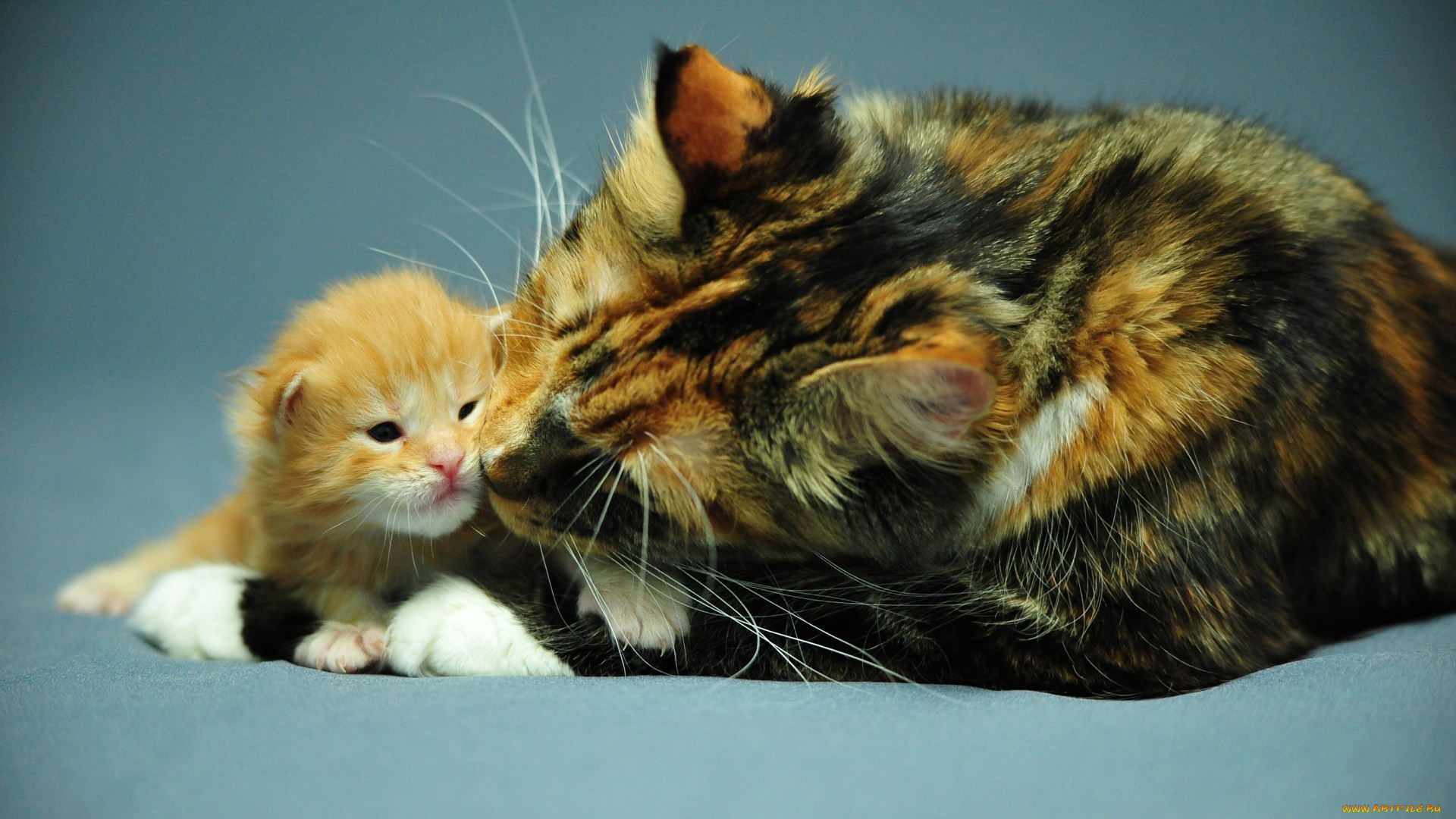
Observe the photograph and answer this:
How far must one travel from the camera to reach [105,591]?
1812 millimetres

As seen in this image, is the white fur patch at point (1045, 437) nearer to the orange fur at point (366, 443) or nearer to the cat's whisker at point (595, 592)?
the cat's whisker at point (595, 592)

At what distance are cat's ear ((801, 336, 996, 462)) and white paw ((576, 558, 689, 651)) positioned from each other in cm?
34

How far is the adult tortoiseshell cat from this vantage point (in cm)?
110

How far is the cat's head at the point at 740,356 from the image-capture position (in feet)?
3.46

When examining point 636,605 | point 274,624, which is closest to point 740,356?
point 636,605

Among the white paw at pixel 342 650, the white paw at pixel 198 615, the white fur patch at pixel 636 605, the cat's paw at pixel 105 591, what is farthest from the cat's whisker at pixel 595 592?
the cat's paw at pixel 105 591

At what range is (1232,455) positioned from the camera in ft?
3.87

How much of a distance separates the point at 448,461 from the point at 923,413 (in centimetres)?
61

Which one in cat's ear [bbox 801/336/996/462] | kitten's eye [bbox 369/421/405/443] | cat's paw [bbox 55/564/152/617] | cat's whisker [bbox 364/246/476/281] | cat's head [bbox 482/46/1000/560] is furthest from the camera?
cat's paw [bbox 55/564/152/617]

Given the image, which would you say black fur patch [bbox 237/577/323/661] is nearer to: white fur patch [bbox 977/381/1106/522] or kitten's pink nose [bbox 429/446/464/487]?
kitten's pink nose [bbox 429/446/464/487]

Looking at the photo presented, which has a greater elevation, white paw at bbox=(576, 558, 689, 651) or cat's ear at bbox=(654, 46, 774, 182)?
cat's ear at bbox=(654, 46, 774, 182)

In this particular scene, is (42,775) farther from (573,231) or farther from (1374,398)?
(1374,398)

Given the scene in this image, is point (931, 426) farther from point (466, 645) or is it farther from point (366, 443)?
point (366, 443)

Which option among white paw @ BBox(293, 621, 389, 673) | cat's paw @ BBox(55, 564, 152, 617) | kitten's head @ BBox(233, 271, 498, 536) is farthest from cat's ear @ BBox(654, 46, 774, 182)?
cat's paw @ BBox(55, 564, 152, 617)
